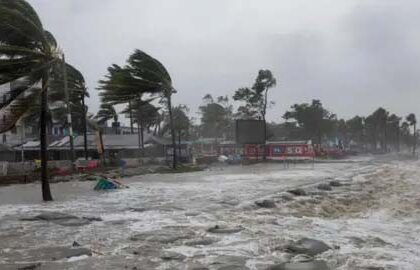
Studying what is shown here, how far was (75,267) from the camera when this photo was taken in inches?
345

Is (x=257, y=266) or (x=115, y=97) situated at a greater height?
(x=115, y=97)

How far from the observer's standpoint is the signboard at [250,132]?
5871cm

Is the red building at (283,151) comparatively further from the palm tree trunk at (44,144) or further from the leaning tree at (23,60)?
the leaning tree at (23,60)

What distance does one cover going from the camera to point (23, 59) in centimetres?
1775

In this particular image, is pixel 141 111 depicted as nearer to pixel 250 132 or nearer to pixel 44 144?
pixel 250 132

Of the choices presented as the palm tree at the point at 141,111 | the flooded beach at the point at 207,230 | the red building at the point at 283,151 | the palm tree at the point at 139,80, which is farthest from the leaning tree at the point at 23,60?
the red building at the point at 283,151

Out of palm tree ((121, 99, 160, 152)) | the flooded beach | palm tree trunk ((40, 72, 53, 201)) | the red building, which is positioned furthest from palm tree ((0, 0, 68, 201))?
the red building

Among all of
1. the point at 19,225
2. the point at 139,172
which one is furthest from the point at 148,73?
the point at 19,225

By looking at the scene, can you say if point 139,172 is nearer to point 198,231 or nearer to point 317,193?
point 317,193

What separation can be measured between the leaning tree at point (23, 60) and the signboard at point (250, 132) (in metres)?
40.5

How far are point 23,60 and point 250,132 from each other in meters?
42.7

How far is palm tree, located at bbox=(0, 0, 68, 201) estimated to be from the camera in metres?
17.3

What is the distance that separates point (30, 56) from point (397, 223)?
12227 millimetres

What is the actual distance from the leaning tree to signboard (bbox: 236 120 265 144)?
4053 cm
